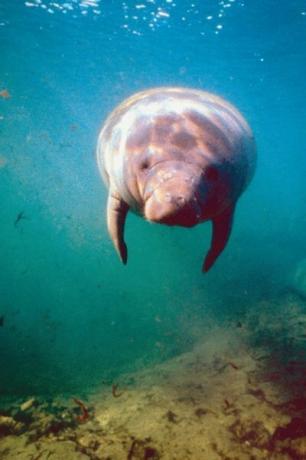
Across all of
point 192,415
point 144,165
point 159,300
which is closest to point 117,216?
A: point 144,165

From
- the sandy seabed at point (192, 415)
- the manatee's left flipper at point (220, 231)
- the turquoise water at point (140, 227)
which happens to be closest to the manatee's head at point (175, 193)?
the manatee's left flipper at point (220, 231)

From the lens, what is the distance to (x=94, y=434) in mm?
4340

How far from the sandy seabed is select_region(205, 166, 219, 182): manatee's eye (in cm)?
291

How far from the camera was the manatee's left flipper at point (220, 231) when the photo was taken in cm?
454

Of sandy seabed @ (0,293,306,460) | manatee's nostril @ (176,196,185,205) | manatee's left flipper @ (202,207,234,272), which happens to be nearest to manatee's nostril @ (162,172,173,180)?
manatee's nostril @ (176,196,185,205)

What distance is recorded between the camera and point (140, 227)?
28453 mm

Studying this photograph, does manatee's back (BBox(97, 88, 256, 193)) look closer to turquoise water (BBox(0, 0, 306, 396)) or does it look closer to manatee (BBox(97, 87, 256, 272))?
manatee (BBox(97, 87, 256, 272))

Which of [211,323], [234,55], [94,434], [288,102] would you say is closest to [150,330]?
[211,323]

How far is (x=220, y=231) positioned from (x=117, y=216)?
1.47 meters

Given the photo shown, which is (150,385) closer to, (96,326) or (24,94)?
(96,326)

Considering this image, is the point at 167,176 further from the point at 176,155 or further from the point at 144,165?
the point at 144,165

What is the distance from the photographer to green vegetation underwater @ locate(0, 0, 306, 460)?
433 cm

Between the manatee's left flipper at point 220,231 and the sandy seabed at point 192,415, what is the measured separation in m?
1.96

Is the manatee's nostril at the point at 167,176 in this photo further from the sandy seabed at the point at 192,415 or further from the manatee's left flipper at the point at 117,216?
the sandy seabed at the point at 192,415
